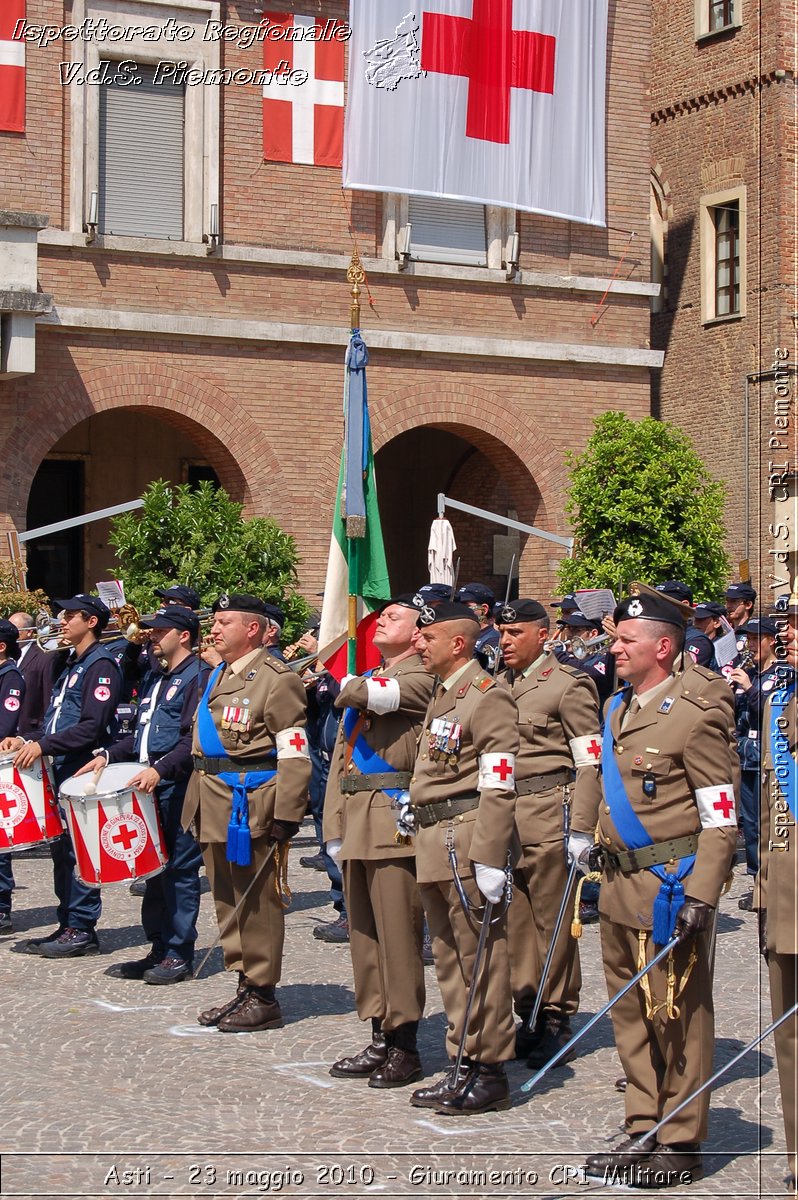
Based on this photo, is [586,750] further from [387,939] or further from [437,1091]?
[437,1091]

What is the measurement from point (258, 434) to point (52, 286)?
3.14 metres

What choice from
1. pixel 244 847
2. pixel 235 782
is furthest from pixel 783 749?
pixel 235 782

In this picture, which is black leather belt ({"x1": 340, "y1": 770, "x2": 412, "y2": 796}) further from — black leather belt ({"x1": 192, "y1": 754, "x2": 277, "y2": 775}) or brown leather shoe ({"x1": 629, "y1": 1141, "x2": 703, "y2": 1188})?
brown leather shoe ({"x1": 629, "y1": 1141, "x2": 703, "y2": 1188})

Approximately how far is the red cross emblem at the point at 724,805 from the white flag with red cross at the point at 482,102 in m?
16.6

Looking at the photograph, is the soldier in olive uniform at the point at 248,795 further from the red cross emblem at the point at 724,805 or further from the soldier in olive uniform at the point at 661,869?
the red cross emblem at the point at 724,805

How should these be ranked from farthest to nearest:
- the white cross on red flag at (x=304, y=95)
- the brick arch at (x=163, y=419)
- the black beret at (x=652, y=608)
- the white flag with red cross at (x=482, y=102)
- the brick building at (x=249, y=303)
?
the white flag with red cross at (x=482, y=102)
the white cross on red flag at (x=304, y=95)
the brick building at (x=249, y=303)
the brick arch at (x=163, y=419)
the black beret at (x=652, y=608)

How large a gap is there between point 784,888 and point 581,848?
125cm

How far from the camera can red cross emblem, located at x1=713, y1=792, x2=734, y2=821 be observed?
5988mm

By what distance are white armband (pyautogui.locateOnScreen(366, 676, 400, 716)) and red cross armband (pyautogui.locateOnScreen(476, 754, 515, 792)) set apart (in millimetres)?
747

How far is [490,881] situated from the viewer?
6551 mm

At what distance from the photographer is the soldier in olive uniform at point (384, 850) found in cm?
723

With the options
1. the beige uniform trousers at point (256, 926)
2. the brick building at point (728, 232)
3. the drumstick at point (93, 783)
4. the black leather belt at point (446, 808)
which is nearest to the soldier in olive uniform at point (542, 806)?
the black leather belt at point (446, 808)

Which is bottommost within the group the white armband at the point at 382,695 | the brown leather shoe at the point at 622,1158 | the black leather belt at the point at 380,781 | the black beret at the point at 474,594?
the brown leather shoe at the point at 622,1158

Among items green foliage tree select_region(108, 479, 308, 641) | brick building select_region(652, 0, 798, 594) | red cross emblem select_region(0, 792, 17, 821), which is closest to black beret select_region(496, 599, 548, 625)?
red cross emblem select_region(0, 792, 17, 821)
